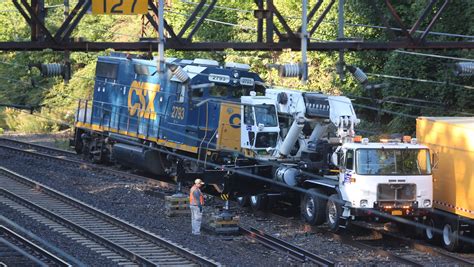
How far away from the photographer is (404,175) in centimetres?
1986

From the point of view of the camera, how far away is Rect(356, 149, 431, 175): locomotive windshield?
19.8 metres

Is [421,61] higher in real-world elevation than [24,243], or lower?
higher

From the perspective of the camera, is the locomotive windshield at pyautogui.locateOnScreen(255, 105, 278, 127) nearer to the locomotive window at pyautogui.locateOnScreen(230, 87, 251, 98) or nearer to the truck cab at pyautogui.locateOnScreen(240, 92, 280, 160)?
the truck cab at pyautogui.locateOnScreen(240, 92, 280, 160)

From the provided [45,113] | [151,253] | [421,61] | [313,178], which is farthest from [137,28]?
[151,253]

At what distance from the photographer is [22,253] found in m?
16.8

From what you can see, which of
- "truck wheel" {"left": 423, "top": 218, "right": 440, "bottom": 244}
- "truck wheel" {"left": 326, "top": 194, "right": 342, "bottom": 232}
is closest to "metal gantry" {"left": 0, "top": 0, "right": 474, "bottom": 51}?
"truck wheel" {"left": 326, "top": 194, "right": 342, "bottom": 232}

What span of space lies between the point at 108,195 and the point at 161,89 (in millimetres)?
4488

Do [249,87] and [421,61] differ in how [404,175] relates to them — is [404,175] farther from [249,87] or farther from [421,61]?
[421,61]

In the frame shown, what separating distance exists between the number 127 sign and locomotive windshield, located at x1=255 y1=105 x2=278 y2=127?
8142 millimetres

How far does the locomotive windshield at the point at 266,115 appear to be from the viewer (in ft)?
81.7

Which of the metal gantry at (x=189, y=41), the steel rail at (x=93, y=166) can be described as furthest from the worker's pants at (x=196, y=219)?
the steel rail at (x=93, y=166)

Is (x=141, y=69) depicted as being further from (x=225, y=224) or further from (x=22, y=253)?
(x=22, y=253)

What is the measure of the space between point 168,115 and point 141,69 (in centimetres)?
286

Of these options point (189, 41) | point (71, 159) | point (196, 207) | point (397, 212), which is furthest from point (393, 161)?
point (71, 159)
